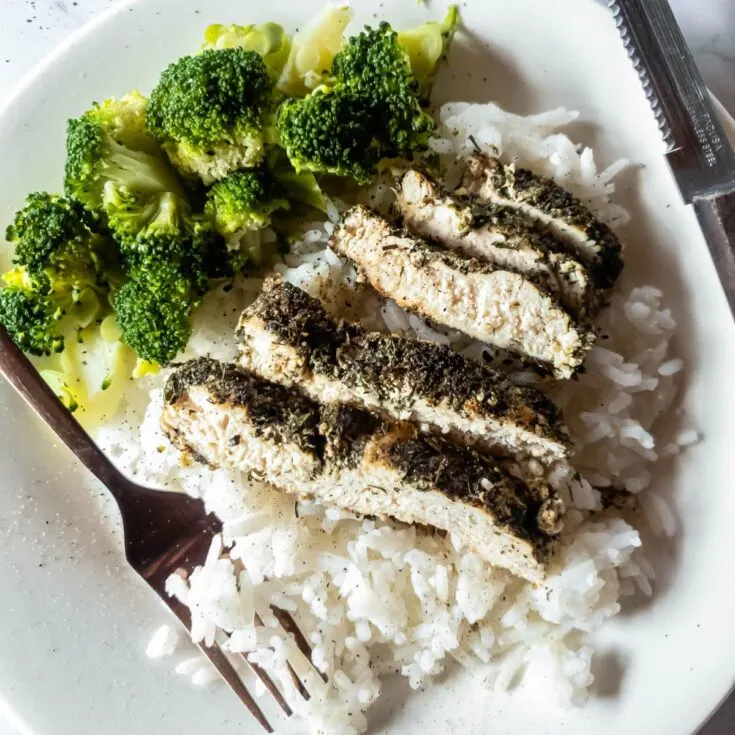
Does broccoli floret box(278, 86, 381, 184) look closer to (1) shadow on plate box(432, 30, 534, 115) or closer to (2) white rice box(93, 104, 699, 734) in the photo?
(2) white rice box(93, 104, 699, 734)

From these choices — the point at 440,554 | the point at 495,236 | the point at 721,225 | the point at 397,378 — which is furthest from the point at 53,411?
the point at 721,225

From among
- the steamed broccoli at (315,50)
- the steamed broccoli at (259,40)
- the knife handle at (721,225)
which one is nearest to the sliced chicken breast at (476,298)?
the knife handle at (721,225)

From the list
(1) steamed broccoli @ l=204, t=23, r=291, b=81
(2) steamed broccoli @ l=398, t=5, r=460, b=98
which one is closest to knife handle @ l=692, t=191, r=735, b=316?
(2) steamed broccoli @ l=398, t=5, r=460, b=98

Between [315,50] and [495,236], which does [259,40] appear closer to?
[315,50]

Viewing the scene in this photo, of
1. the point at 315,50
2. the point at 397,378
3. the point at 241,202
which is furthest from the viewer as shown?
the point at 315,50

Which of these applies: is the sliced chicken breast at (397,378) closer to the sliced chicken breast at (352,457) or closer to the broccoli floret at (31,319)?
the sliced chicken breast at (352,457)
